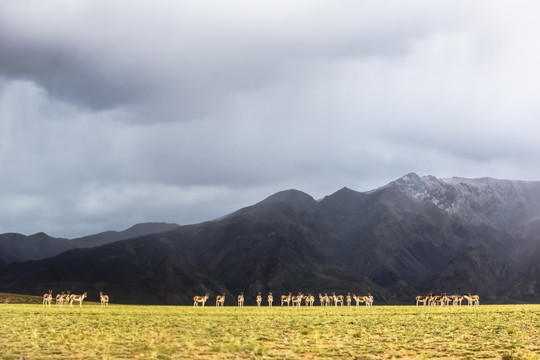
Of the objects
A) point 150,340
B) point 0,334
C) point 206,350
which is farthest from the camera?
point 0,334

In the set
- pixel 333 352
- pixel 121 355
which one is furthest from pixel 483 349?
pixel 121 355

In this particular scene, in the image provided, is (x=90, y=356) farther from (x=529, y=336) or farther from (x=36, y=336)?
(x=529, y=336)

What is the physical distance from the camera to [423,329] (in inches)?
1569

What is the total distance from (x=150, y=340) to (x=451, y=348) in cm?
1608

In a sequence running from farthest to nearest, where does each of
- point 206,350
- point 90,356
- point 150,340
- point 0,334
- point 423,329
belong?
point 423,329 < point 0,334 < point 150,340 < point 206,350 < point 90,356

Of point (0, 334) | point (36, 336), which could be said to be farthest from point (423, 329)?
point (0, 334)

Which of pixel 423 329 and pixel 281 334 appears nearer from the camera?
pixel 281 334

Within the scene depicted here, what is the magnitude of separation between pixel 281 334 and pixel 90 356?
45.7 feet

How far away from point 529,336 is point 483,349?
652 centimetres

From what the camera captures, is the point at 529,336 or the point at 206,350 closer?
the point at 206,350

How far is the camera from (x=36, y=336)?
3416 centimetres

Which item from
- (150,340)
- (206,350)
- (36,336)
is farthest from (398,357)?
(36,336)

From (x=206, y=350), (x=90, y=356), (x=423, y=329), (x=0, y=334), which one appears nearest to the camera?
(x=90, y=356)

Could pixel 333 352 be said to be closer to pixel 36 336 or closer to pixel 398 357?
pixel 398 357
